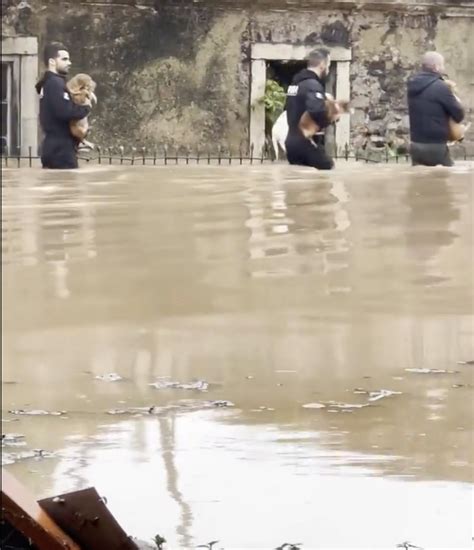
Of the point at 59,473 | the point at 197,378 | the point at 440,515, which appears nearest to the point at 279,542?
the point at 440,515

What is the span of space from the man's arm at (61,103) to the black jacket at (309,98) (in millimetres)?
2075

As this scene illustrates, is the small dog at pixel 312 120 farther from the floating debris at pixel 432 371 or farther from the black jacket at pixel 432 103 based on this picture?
the floating debris at pixel 432 371

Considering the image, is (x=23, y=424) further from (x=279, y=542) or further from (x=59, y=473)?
(x=279, y=542)

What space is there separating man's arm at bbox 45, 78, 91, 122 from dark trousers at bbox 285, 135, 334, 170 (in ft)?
7.64

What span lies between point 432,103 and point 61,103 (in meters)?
3.48

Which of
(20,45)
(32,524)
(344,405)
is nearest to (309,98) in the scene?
(20,45)

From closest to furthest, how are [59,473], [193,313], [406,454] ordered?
[59,473] < [406,454] < [193,313]

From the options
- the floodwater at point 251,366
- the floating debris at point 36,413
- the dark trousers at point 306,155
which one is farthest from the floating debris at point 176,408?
the dark trousers at point 306,155

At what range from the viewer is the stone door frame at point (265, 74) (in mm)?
19828

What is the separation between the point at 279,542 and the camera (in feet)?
11.4

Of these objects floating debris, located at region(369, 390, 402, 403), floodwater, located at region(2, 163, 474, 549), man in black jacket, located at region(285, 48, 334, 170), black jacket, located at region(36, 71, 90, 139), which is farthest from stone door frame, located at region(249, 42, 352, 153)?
floating debris, located at region(369, 390, 402, 403)

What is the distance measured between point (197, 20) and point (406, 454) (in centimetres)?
1588

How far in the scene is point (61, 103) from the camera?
43.3 feet

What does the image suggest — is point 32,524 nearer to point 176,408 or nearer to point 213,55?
point 176,408
